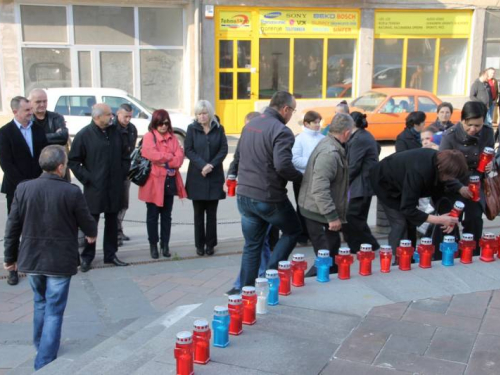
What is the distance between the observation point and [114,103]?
44.7 feet

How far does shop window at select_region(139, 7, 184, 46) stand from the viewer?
17281 mm

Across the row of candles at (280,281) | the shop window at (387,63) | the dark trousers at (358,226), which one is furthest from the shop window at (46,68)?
the row of candles at (280,281)

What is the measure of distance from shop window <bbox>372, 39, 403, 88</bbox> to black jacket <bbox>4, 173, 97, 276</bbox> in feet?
52.6

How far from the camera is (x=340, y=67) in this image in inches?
736

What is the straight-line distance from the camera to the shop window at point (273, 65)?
17.8 m

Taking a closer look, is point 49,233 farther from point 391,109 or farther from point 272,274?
point 391,109

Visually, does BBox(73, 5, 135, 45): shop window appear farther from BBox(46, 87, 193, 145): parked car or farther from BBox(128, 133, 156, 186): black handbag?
BBox(128, 133, 156, 186): black handbag

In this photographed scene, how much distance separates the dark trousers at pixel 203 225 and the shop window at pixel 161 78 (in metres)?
11.3

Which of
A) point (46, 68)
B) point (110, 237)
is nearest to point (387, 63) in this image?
point (46, 68)

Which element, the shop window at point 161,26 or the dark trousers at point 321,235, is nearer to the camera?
the dark trousers at point 321,235

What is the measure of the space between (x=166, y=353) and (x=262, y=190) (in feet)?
5.81

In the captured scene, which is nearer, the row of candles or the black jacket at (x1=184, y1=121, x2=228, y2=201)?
the row of candles

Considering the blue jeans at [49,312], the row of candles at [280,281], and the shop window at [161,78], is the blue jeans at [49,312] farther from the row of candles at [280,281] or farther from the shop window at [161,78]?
the shop window at [161,78]

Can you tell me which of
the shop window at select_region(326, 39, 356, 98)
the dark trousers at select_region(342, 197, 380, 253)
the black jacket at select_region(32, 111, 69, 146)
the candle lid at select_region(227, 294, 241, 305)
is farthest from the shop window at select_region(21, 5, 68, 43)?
the candle lid at select_region(227, 294, 241, 305)
